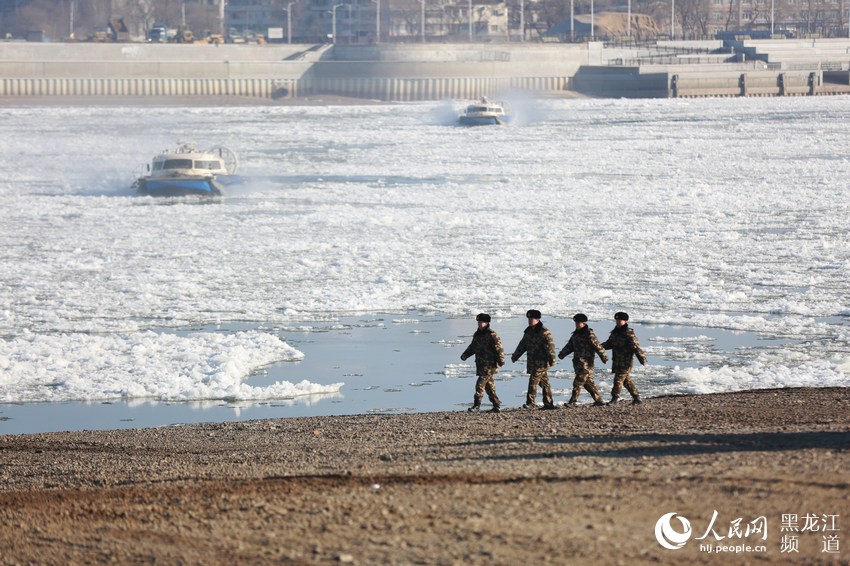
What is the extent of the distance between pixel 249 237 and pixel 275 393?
44.5ft

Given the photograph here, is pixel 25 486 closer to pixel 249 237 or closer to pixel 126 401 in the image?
pixel 126 401

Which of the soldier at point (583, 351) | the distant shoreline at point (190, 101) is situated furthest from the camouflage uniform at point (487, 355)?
the distant shoreline at point (190, 101)

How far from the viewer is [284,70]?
104 meters

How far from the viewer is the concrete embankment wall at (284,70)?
99625mm

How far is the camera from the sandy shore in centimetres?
776

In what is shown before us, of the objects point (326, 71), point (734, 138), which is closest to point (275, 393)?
point (734, 138)

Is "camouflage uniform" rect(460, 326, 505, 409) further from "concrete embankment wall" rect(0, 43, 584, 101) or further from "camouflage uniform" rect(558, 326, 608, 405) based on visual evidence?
"concrete embankment wall" rect(0, 43, 584, 101)

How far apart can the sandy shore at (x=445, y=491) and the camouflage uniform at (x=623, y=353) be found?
72 centimetres

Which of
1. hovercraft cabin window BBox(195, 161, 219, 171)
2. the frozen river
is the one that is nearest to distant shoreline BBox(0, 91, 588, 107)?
the frozen river

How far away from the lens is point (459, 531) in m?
8.02

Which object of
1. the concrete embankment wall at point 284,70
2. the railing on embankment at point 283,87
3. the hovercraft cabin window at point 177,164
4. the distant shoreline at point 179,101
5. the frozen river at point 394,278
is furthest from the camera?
the concrete embankment wall at point 284,70

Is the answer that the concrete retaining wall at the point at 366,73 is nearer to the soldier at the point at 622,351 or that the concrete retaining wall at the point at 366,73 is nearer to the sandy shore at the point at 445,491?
A: the soldier at the point at 622,351

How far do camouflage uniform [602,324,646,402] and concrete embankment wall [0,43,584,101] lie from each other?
89944 mm

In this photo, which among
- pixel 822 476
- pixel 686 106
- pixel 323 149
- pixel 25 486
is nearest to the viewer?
pixel 822 476
